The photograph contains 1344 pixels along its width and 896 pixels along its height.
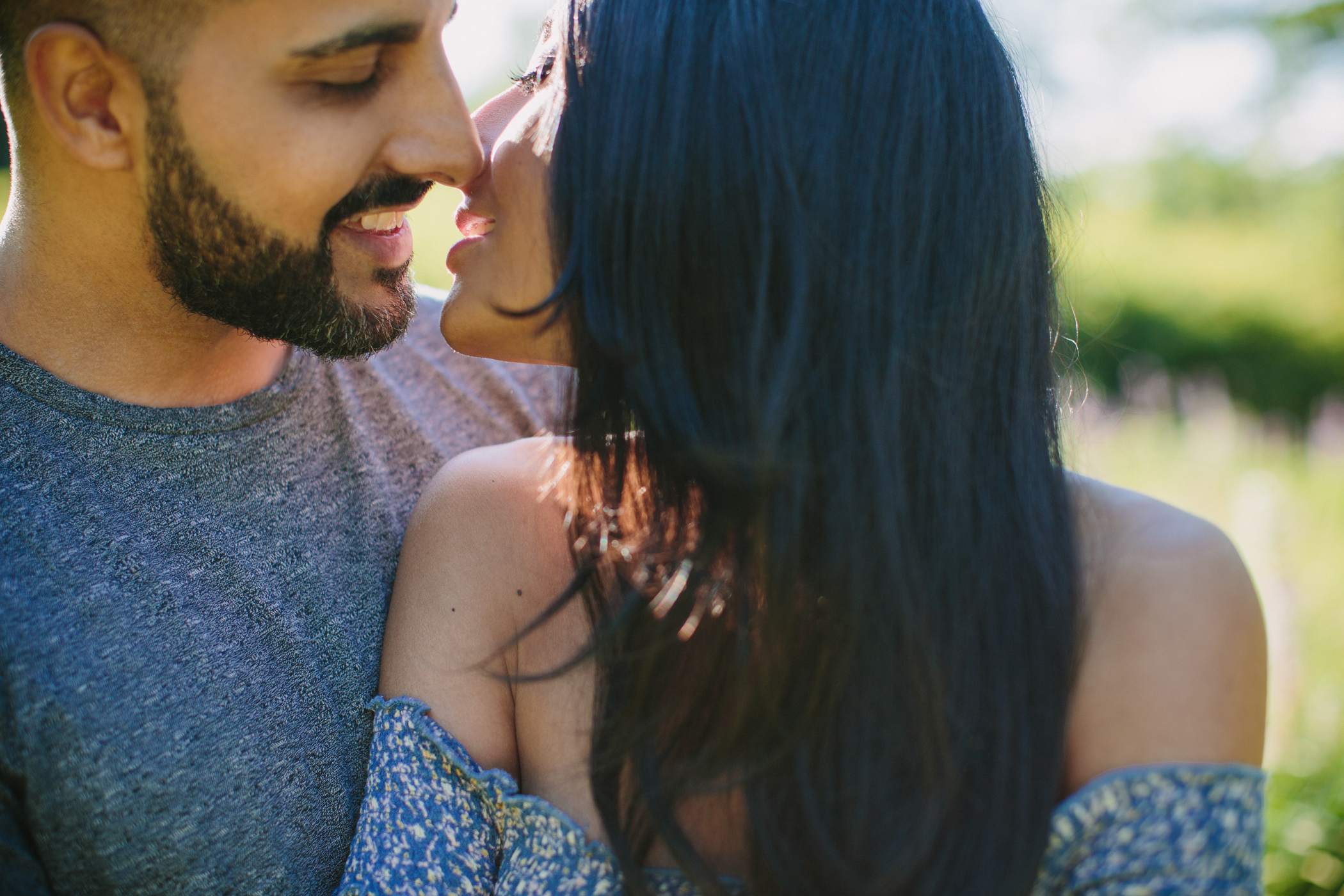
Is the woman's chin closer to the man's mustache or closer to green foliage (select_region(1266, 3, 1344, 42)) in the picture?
the man's mustache

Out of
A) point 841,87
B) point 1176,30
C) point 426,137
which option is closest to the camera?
point 841,87

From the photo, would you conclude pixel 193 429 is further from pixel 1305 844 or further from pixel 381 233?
pixel 1305 844

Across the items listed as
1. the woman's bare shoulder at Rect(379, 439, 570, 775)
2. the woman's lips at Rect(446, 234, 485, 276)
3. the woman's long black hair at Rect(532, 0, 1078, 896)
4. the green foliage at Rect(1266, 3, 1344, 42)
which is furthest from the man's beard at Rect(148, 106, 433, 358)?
the green foliage at Rect(1266, 3, 1344, 42)

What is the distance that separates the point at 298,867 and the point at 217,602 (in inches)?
18.5

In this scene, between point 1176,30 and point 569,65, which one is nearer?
point 569,65

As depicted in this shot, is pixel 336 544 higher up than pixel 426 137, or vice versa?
pixel 426 137

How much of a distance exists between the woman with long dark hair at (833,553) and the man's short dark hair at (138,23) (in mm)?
636

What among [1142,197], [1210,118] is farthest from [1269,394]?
[1142,197]

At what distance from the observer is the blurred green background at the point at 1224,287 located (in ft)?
8.89

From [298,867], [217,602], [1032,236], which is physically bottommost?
[298,867]

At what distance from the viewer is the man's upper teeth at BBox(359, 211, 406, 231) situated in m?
1.86

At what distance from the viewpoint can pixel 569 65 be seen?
1540 mm

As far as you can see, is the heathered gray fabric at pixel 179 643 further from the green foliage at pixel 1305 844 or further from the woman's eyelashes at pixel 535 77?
the green foliage at pixel 1305 844

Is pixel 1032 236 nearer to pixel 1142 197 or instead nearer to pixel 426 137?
pixel 426 137
